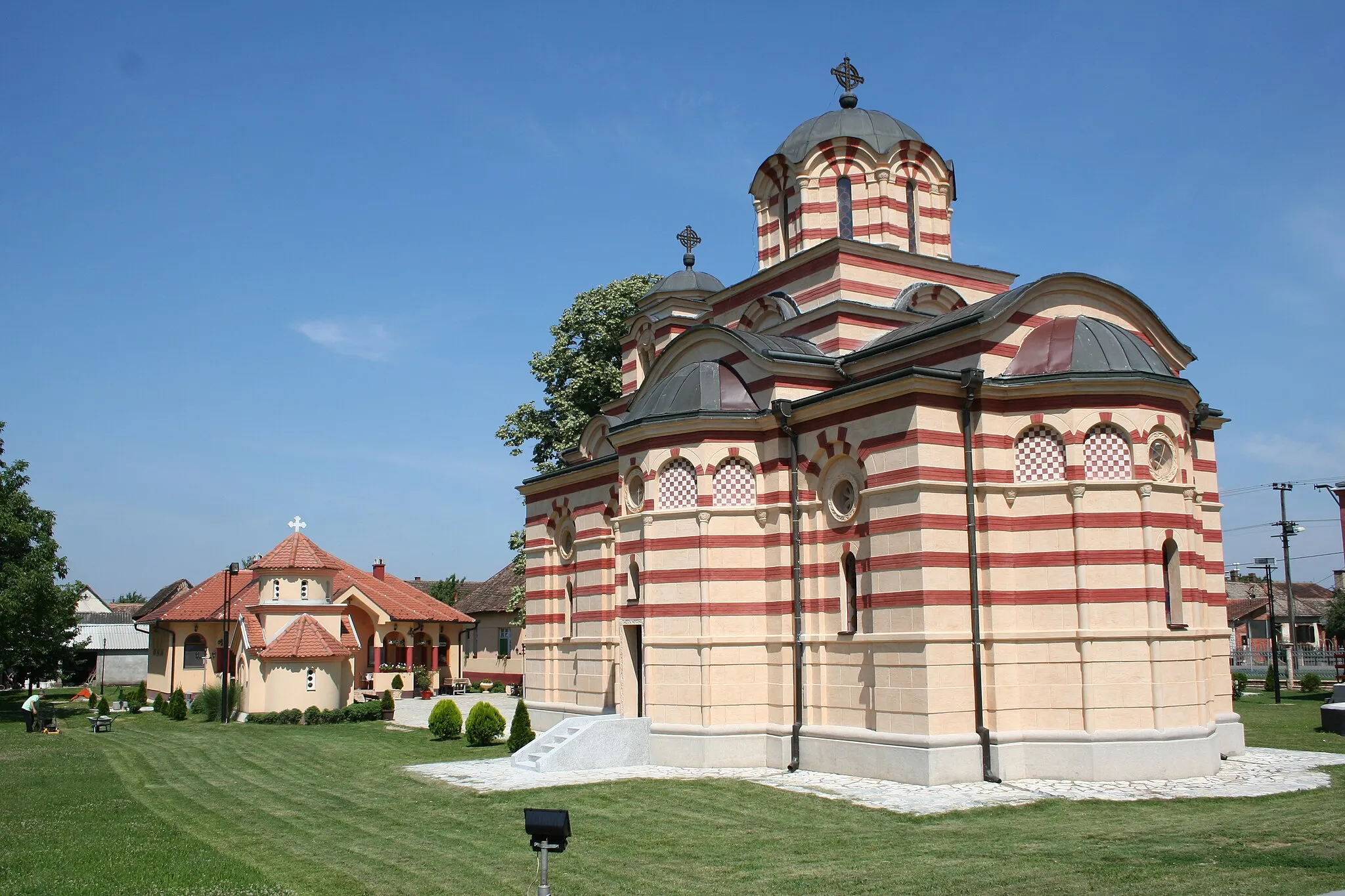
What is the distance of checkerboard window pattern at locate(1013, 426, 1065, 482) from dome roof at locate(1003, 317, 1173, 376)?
0.88 meters

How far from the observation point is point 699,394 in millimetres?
17750

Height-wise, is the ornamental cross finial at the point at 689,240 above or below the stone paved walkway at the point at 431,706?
above

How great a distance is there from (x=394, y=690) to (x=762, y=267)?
23.8 m

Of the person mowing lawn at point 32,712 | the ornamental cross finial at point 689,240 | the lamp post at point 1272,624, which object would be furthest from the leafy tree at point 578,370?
the lamp post at point 1272,624

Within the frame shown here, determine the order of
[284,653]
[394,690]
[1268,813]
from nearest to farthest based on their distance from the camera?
1. [1268,813]
2. [284,653]
3. [394,690]

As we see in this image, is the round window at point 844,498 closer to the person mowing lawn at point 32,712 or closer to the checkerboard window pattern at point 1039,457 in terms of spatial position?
the checkerboard window pattern at point 1039,457

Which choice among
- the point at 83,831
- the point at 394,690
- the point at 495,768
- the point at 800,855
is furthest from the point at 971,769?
the point at 394,690

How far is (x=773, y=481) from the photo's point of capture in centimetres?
1714

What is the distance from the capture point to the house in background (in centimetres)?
4425

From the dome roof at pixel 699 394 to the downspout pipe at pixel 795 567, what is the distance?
2.42 ft

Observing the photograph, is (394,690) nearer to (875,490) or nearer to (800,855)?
(875,490)

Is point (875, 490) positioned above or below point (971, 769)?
above

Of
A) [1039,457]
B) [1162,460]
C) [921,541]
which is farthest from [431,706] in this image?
[1162,460]

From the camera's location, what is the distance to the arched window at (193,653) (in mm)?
39062
